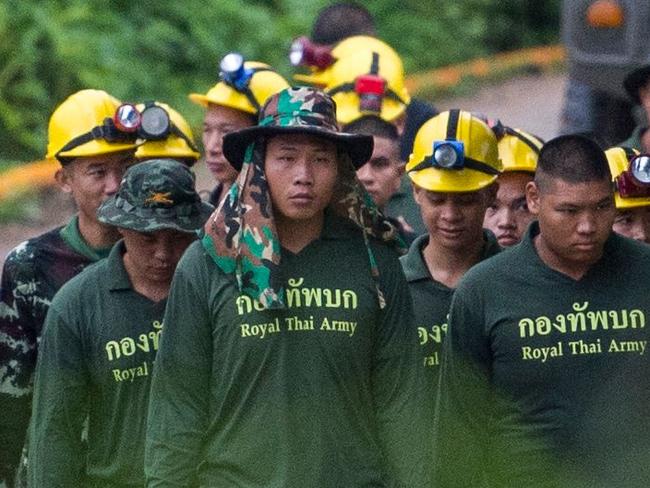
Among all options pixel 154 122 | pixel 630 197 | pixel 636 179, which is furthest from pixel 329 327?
pixel 154 122

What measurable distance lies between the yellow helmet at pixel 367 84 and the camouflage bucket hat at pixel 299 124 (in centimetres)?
305

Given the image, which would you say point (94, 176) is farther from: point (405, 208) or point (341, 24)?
point (341, 24)

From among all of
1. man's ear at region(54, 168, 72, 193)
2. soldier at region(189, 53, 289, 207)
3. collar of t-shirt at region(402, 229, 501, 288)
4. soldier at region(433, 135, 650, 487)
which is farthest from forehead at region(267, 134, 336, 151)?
soldier at region(189, 53, 289, 207)

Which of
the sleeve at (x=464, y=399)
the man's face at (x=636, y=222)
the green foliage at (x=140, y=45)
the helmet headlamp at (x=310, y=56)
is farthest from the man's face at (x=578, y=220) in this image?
the green foliage at (x=140, y=45)

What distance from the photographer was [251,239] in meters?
6.39

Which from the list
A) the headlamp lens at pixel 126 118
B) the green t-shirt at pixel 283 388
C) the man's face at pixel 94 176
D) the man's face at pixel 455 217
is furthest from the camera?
the headlamp lens at pixel 126 118

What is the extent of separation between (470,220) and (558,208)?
1.03m

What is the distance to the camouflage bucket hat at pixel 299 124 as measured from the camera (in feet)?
21.0

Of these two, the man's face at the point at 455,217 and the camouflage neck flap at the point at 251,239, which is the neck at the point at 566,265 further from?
the man's face at the point at 455,217

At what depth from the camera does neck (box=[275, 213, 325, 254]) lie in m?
6.50

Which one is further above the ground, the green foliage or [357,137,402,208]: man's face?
the green foliage

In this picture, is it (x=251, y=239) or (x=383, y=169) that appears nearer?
(x=251, y=239)

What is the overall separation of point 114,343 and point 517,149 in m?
2.19

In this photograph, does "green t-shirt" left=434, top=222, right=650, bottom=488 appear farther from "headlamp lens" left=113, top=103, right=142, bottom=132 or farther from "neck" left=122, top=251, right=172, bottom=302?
"headlamp lens" left=113, top=103, right=142, bottom=132
